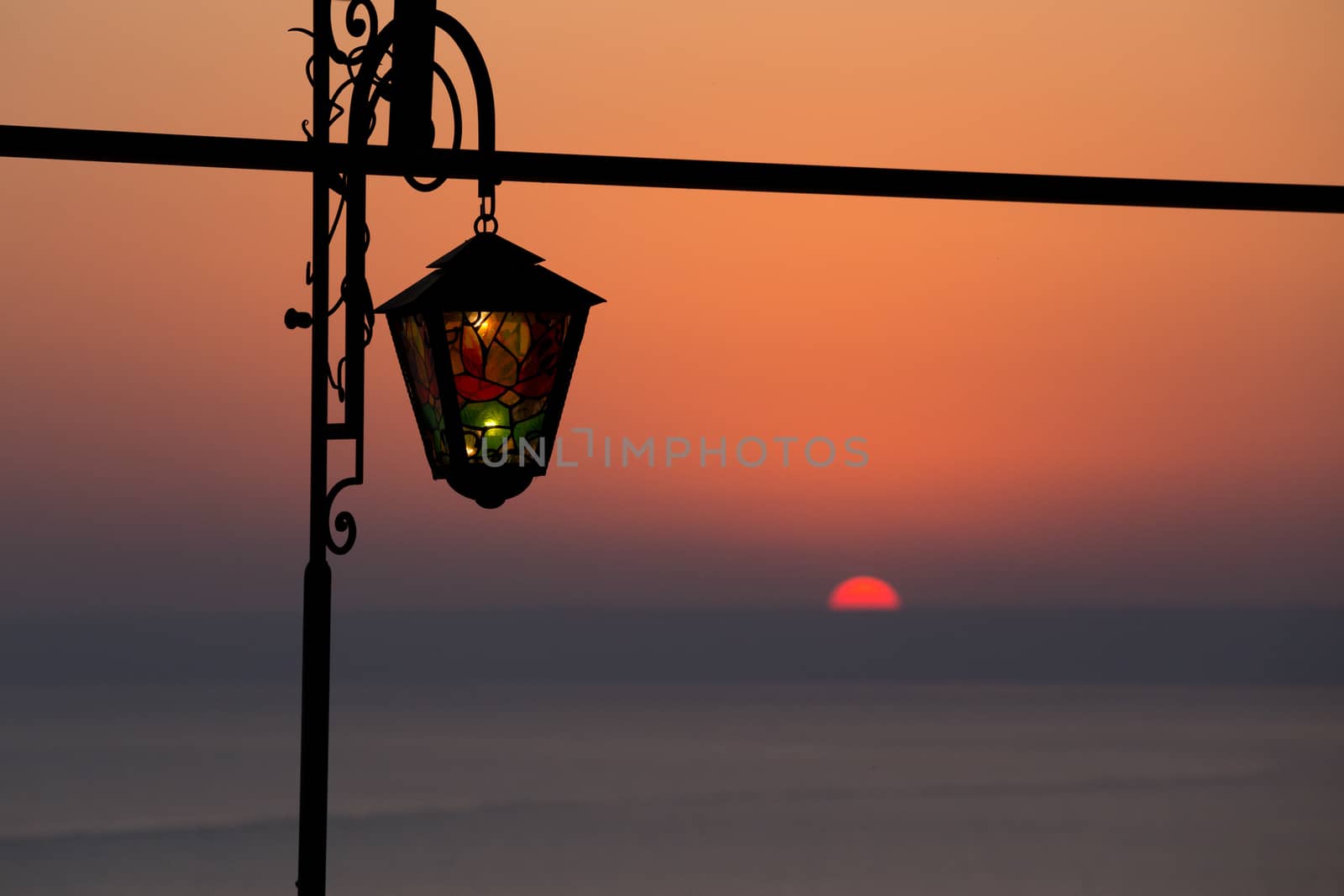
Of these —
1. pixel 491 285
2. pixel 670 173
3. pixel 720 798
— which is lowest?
pixel 720 798

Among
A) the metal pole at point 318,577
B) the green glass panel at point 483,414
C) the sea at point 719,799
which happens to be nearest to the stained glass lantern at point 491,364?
the green glass panel at point 483,414

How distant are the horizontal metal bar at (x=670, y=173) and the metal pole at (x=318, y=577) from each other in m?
0.12

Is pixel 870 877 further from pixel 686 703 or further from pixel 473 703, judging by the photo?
pixel 473 703

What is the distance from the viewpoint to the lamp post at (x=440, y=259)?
3.01 m

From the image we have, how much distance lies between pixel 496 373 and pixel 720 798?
37681 mm

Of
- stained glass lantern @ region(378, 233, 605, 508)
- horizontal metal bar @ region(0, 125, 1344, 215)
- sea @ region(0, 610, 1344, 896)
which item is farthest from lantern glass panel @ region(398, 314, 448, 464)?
sea @ region(0, 610, 1344, 896)

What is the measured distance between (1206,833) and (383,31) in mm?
47946

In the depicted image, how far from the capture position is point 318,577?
304cm

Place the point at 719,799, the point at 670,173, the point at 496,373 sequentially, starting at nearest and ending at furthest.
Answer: the point at 496,373 < the point at 670,173 < the point at 719,799

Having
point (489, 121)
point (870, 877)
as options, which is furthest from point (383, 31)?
point (870, 877)

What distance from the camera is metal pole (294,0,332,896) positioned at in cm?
298

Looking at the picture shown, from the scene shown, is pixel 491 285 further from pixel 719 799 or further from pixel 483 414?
pixel 719 799

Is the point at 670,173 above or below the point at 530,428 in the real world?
above

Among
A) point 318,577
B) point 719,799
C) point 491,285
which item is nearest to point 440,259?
point 491,285
